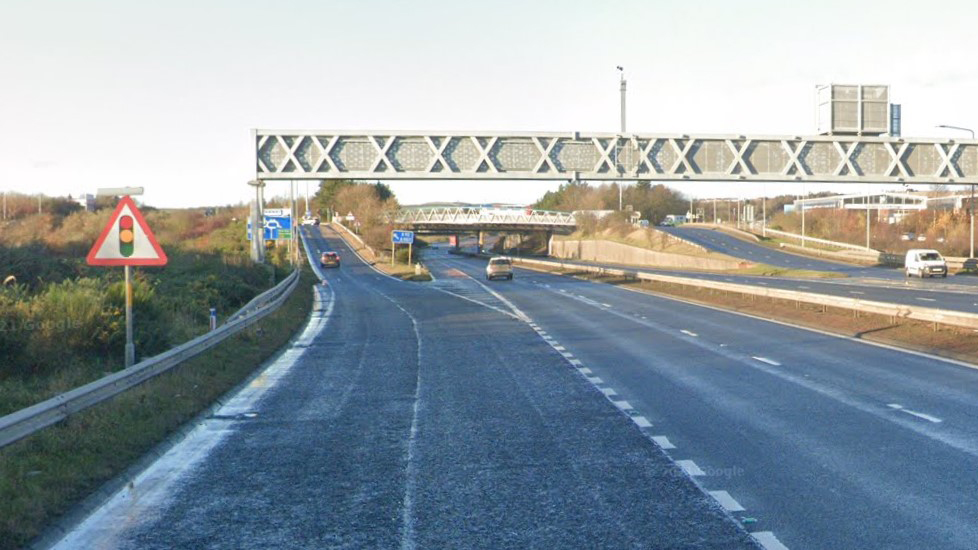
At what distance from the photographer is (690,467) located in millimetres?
9125

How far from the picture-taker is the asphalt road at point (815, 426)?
7273mm

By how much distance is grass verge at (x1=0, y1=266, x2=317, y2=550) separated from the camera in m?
7.42

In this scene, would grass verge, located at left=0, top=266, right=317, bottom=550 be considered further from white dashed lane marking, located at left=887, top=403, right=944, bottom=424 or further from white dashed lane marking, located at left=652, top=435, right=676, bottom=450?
white dashed lane marking, located at left=887, top=403, right=944, bottom=424

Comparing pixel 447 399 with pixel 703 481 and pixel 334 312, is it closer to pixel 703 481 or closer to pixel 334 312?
pixel 703 481

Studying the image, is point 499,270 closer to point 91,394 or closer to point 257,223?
point 257,223

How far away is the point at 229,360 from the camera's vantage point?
59.9ft

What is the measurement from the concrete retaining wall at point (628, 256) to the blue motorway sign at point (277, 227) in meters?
35.9

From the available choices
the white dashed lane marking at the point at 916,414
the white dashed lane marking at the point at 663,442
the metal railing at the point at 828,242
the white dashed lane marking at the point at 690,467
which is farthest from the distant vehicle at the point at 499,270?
the white dashed lane marking at the point at 690,467

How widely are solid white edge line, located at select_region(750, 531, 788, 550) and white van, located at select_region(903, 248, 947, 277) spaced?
5593 centimetres

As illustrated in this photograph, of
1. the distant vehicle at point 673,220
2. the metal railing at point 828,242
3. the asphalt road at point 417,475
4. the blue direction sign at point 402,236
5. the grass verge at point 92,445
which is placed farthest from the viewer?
the distant vehicle at point 673,220

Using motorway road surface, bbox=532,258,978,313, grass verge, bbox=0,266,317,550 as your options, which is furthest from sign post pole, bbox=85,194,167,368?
motorway road surface, bbox=532,258,978,313

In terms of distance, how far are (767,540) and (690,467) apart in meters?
2.46

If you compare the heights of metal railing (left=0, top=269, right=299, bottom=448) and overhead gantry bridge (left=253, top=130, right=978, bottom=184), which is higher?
overhead gantry bridge (left=253, top=130, right=978, bottom=184)

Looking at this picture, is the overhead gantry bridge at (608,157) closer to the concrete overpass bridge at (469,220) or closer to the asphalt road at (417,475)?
the asphalt road at (417,475)
